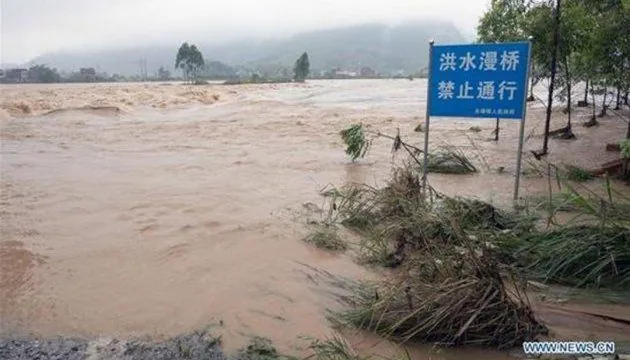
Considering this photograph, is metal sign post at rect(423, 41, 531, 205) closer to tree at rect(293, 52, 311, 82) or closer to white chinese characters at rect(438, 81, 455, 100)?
white chinese characters at rect(438, 81, 455, 100)

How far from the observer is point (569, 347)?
3256 millimetres

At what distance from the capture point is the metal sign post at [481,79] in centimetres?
582

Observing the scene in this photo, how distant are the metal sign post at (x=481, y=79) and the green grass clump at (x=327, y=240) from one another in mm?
1994

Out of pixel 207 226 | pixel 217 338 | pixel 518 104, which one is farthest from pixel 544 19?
pixel 217 338

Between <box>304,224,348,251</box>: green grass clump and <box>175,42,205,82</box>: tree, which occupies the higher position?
<box>175,42,205,82</box>: tree

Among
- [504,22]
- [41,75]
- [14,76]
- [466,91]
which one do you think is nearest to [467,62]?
[466,91]

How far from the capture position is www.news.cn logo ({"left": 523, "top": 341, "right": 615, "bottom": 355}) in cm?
318

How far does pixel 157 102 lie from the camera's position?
29219mm

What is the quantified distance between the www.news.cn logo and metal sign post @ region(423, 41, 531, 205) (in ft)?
10.5

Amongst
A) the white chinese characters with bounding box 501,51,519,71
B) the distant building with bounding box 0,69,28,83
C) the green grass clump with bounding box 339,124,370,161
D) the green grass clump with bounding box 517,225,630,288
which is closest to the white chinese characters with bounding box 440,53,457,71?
the white chinese characters with bounding box 501,51,519,71

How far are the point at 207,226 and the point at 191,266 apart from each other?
1.27 meters

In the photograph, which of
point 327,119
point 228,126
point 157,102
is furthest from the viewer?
point 157,102

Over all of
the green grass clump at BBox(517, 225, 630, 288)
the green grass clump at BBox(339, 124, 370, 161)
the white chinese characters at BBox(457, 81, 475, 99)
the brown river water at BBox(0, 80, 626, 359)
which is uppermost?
the white chinese characters at BBox(457, 81, 475, 99)

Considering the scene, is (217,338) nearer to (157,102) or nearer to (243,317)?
(243,317)
